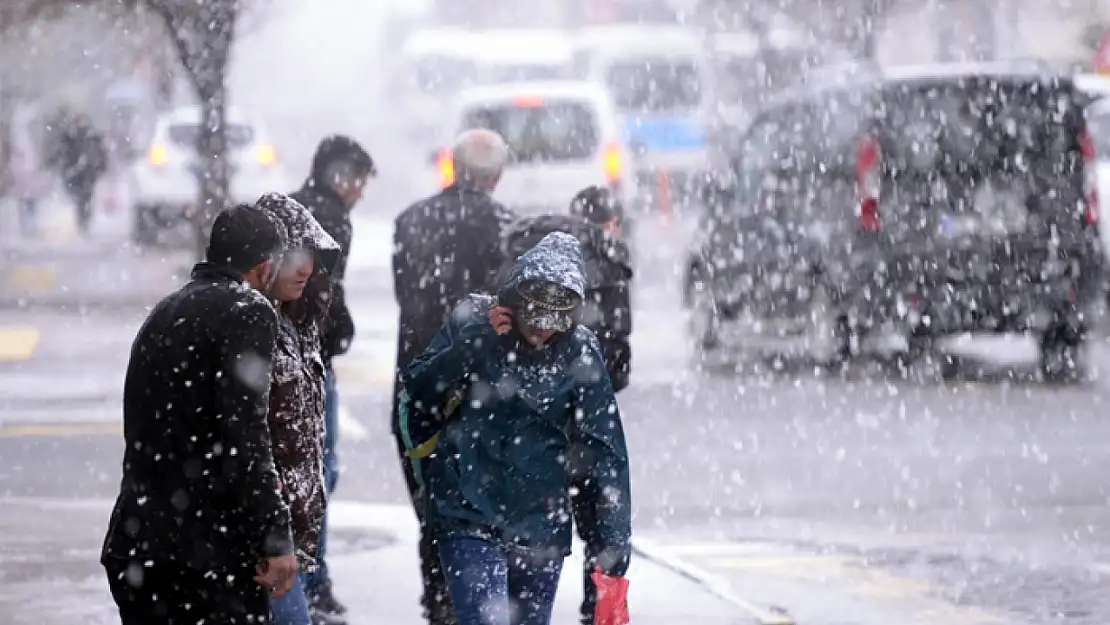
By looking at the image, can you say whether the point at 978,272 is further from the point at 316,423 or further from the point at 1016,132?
the point at 316,423

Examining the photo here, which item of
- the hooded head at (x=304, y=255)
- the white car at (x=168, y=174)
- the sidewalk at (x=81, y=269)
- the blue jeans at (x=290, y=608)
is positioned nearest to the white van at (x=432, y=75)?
the sidewalk at (x=81, y=269)

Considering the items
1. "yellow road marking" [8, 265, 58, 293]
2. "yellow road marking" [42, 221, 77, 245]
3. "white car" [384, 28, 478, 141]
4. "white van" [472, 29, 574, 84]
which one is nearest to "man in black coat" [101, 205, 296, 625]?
"yellow road marking" [8, 265, 58, 293]

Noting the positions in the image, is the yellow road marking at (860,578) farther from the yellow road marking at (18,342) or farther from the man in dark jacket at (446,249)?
the yellow road marking at (18,342)

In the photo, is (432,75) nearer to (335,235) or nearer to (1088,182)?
(1088,182)

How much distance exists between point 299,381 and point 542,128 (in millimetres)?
17492

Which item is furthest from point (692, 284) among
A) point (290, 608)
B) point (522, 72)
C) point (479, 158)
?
point (522, 72)

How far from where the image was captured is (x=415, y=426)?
616cm

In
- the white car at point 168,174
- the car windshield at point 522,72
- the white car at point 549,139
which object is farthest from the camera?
the car windshield at point 522,72

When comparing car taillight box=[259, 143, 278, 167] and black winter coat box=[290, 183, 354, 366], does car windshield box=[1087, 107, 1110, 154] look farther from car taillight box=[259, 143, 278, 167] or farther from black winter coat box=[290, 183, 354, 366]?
car taillight box=[259, 143, 278, 167]

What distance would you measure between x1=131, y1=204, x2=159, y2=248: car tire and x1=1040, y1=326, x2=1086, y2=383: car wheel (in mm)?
16152

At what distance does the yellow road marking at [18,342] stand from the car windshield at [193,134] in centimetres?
1036

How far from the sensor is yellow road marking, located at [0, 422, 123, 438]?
13492 mm

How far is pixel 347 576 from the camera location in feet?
30.5

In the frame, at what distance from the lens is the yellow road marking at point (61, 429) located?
13492 millimetres
